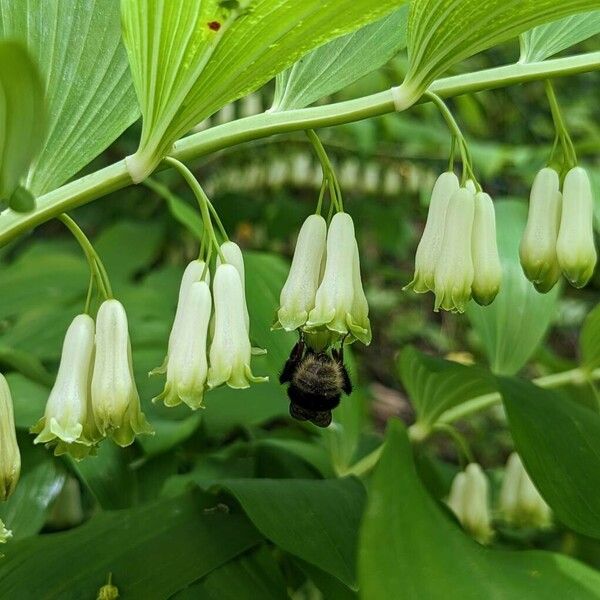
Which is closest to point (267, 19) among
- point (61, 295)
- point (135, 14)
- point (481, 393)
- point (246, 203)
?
point (135, 14)

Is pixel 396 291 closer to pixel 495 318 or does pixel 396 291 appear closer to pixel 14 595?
pixel 495 318

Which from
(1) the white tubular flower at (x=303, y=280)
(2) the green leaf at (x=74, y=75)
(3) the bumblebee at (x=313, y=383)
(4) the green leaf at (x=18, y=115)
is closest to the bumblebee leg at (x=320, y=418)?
(3) the bumblebee at (x=313, y=383)

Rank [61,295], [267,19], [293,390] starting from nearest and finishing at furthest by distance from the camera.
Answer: [267,19] → [293,390] → [61,295]

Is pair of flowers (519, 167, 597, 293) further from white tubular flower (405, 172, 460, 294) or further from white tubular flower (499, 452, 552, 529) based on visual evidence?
white tubular flower (499, 452, 552, 529)

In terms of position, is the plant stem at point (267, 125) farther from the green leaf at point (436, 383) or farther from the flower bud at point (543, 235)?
the green leaf at point (436, 383)

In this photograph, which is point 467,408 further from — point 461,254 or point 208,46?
point 208,46

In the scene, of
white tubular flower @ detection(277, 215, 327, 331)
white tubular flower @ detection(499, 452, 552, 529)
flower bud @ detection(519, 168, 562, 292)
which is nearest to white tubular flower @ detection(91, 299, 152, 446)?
white tubular flower @ detection(277, 215, 327, 331)

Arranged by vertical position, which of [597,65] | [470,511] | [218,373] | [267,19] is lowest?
[470,511]
